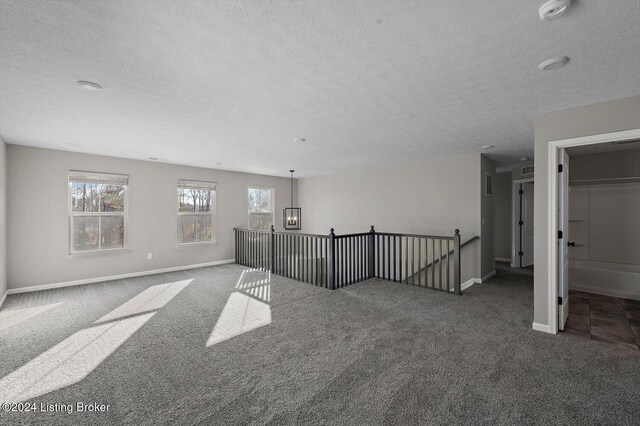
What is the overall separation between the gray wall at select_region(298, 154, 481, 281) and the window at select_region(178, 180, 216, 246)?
3.01 metres

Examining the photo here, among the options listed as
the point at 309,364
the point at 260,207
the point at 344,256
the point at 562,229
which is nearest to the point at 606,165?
the point at 562,229

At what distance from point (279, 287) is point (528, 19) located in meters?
4.43

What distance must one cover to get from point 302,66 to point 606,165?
5.67 m

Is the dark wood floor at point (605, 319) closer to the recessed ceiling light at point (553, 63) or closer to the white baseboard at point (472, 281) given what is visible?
the white baseboard at point (472, 281)

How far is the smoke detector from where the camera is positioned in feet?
4.69

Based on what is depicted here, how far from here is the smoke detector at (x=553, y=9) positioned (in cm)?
143

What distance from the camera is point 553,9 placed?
4.82ft

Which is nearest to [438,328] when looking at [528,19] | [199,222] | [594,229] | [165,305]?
[528,19]

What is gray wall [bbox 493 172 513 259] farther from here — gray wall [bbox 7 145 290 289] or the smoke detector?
gray wall [bbox 7 145 290 289]

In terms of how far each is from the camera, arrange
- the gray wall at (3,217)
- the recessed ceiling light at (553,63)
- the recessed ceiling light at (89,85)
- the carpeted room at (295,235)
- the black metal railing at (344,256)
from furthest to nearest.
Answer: the black metal railing at (344,256), the gray wall at (3,217), the recessed ceiling light at (89,85), the recessed ceiling light at (553,63), the carpeted room at (295,235)

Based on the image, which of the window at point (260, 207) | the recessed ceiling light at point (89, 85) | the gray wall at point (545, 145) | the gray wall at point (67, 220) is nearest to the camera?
the recessed ceiling light at point (89, 85)

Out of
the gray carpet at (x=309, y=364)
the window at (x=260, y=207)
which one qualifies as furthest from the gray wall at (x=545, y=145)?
the window at (x=260, y=207)

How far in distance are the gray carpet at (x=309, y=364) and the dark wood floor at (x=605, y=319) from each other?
12.0 inches

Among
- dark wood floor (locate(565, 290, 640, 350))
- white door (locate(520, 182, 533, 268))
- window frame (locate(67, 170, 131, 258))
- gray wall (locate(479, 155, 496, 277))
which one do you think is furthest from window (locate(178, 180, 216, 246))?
white door (locate(520, 182, 533, 268))
